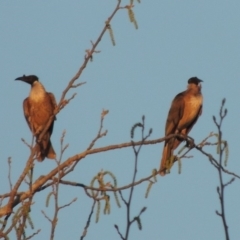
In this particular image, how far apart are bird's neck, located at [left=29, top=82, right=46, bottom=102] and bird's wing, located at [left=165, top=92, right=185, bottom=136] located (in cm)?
188

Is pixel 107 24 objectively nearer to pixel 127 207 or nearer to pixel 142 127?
pixel 142 127

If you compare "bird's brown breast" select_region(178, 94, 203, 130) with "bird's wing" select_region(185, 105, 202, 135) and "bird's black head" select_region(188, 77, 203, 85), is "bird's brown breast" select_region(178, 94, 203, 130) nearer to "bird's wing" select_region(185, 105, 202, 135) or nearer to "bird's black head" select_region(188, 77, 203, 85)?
"bird's wing" select_region(185, 105, 202, 135)

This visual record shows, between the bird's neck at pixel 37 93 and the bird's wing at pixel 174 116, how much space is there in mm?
1879

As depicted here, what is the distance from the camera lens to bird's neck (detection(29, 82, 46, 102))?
1059cm

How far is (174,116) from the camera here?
33.2 feet

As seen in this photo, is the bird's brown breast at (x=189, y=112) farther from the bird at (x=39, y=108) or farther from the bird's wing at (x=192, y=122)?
the bird at (x=39, y=108)

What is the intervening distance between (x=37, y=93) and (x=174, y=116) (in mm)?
2061

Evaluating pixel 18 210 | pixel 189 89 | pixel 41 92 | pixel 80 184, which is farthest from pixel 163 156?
pixel 18 210

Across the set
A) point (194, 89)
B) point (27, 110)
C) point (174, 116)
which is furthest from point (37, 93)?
point (194, 89)

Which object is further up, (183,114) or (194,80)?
(194,80)

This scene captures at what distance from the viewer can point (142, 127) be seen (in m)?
3.69

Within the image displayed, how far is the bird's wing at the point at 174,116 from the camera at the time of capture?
10086mm

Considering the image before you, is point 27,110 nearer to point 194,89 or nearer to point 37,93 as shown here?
point 37,93

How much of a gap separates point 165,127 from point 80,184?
455 centimetres
